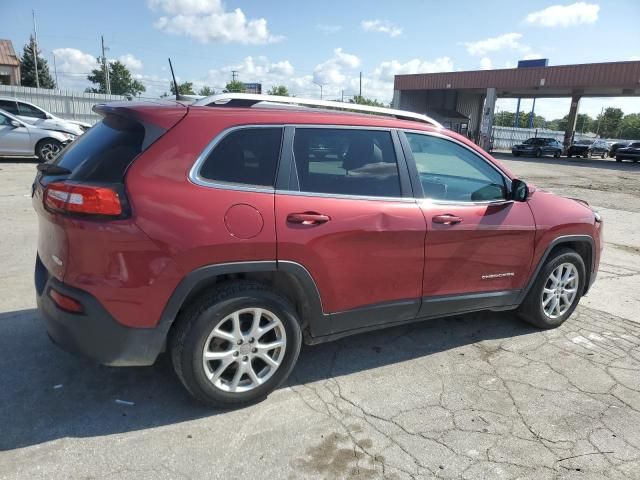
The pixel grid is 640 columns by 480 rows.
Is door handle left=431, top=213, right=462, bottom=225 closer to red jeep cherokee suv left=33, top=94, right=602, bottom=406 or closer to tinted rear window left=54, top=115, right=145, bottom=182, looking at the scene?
red jeep cherokee suv left=33, top=94, right=602, bottom=406

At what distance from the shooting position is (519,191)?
150 inches

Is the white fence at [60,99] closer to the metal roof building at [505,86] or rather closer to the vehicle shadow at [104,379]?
the vehicle shadow at [104,379]

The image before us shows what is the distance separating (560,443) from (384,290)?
1344 millimetres

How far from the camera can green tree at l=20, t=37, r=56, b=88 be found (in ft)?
216

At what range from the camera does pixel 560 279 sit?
4277 mm

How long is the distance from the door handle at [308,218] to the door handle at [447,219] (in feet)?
2.86

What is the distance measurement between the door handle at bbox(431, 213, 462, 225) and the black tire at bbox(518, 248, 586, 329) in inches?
47.4

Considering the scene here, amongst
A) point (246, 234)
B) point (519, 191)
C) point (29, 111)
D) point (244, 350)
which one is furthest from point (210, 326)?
point (29, 111)

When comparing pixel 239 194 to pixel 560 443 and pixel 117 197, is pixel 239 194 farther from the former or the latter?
pixel 560 443

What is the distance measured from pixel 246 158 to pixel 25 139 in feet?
42.2

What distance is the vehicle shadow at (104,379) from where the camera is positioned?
2693mm

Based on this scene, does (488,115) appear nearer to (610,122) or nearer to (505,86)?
(505,86)

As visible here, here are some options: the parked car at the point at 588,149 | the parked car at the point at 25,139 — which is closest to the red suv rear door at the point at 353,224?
the parked car at the point at 25,139

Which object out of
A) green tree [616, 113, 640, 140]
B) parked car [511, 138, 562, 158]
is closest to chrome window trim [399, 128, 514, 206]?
parked car [511, 138, 562, 158]
